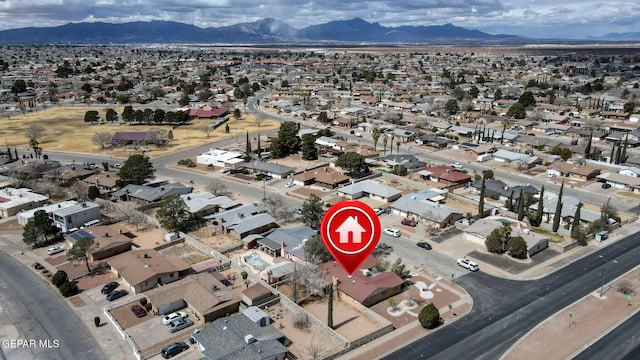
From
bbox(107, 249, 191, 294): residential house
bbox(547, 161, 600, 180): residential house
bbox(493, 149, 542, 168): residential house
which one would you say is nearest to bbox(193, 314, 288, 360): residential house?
bbox(107, 249, 191, 294): residential house

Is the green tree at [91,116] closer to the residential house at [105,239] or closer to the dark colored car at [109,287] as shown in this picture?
the residential house at [105,239]

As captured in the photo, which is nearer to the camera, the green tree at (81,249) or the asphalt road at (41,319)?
the asphalt road at (41,319)

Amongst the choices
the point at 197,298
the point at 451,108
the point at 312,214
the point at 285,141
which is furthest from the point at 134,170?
the point at 451,108

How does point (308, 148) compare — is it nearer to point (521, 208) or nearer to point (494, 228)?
point (521, 208)

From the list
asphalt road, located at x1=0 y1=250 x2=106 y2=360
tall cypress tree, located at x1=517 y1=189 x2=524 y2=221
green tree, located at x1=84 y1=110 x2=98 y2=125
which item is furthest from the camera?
green tree, located at x1=84 y1=110 x2=98 y2=125

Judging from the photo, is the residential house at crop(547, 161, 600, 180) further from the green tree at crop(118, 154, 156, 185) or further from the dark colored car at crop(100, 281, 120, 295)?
the dark colored car at crop(100, 281, 120, 295)

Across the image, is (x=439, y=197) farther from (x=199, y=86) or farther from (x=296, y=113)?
(x=199, y=86)

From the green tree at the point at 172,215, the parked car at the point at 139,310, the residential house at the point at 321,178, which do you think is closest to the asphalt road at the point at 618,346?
the parked car at the point at 139,310
